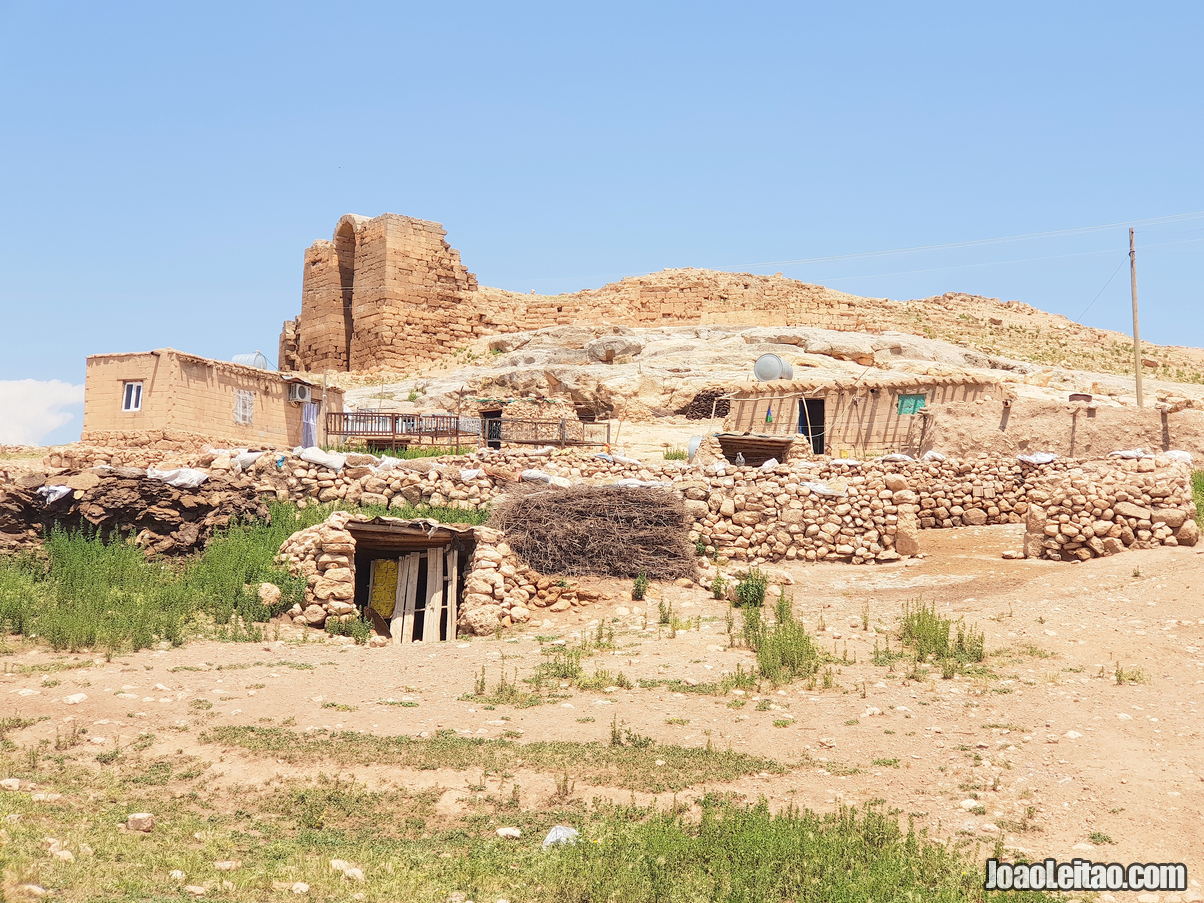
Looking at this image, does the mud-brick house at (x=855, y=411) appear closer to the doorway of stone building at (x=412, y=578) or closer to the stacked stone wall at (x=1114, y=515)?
the stacked stone wall at (x=1114, y=515)

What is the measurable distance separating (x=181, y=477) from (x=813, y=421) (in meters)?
11.8

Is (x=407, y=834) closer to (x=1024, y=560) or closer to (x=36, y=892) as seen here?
(x=36, y=892)

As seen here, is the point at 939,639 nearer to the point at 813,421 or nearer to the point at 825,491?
the point at 825,491

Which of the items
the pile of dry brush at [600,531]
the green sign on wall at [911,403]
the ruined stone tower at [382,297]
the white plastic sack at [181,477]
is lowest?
the pile of dry brush at [600,531]

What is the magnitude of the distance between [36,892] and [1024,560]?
11624 mm

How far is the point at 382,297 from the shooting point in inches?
1448

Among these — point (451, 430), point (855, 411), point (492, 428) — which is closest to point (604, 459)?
point (855, 411)

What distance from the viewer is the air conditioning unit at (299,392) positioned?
2309 centimetres

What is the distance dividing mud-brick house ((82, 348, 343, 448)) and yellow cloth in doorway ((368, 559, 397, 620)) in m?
9.01

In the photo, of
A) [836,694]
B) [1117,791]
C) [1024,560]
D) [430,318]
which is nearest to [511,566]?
[836,694]

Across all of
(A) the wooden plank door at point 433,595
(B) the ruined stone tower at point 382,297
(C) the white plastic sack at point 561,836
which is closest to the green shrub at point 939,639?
(C) the white plastic sack at point 561,836

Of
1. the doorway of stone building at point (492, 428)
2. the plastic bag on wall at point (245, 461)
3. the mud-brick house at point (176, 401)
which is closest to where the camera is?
the plastic bag on wall at point (245, 461)

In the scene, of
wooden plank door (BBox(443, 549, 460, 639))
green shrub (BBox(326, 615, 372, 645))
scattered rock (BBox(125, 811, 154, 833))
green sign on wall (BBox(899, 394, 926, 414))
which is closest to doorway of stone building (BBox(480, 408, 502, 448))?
green sign on wall (BBox(899, 394, 926, 414))

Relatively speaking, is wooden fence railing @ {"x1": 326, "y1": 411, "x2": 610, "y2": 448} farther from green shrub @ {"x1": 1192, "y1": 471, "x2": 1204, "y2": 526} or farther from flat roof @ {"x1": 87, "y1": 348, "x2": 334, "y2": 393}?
green shrub @ {"x1": 1192, "y1": 471, "x2": 1204, "y2": 526}
